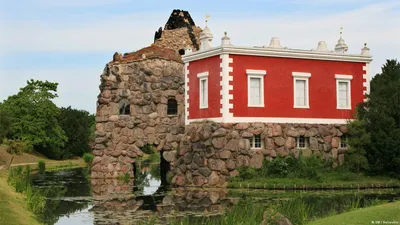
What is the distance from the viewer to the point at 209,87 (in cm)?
2964

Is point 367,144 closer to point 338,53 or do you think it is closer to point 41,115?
point 338,53

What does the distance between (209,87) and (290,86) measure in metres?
3.65

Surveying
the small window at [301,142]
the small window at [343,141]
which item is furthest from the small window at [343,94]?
the small window at [301,142]

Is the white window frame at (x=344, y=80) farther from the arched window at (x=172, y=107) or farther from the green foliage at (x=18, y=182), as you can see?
the green foliage at (x=18, y=182)

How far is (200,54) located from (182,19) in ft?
22.3

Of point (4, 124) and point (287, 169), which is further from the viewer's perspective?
point (4, 124)

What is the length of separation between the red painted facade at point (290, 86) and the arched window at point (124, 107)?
6.94 m

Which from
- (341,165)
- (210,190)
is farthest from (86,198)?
(341,165)

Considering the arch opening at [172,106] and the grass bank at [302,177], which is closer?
the grass bank at [302,177]

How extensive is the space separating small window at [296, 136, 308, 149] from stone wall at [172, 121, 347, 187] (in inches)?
7.1

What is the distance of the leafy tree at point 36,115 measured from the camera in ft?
170

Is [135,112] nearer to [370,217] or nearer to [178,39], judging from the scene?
[178,39]

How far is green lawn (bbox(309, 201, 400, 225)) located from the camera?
13883mm

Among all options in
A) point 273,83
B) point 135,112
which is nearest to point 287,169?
point 273,83
